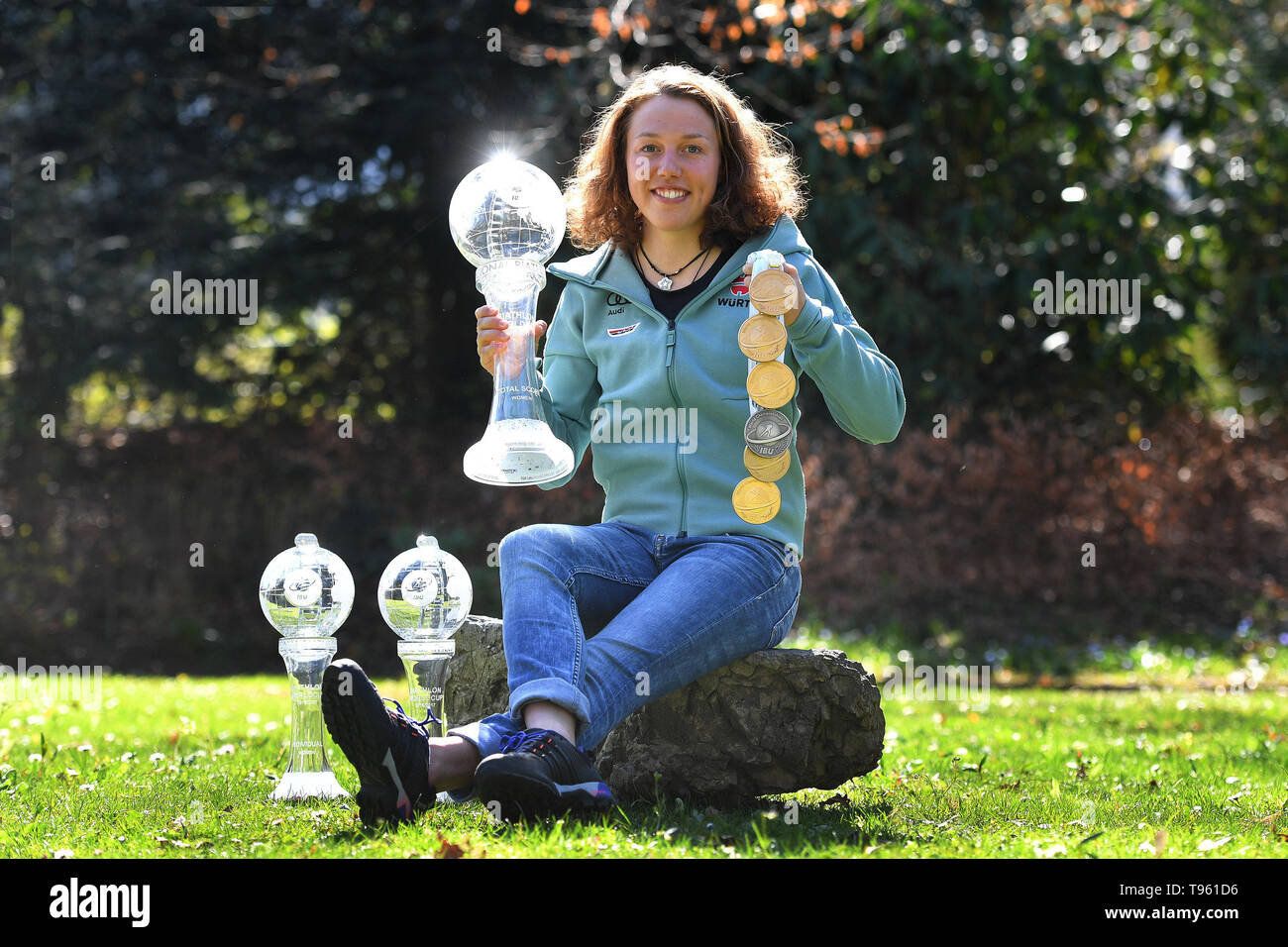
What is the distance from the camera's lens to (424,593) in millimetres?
3396

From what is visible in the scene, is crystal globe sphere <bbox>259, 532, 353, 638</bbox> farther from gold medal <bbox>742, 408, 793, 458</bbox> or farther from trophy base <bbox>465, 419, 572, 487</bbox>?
gold medal <bbox>742, 408, 793, 458</bbox>

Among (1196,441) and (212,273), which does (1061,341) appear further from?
(212,273)

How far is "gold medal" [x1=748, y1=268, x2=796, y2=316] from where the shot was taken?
3.01 metres

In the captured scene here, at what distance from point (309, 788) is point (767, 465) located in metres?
1.49

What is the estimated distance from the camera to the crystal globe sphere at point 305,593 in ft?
11.2

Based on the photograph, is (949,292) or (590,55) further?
(949,292)

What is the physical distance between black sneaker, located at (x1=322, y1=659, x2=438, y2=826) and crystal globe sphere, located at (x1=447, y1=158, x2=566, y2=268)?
4.04 feet

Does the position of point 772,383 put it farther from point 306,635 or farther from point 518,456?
point 306,635

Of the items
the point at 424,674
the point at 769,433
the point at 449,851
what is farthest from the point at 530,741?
the point at 769,433

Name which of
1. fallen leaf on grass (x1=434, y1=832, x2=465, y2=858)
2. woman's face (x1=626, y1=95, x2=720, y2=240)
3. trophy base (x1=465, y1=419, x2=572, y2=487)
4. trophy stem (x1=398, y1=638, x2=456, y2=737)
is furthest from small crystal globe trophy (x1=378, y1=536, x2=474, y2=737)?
woman's face (x1=626, y1=95, x2=720, y2=240)

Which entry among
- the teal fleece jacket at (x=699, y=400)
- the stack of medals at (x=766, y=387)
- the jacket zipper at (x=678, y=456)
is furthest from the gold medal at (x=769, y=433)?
the jacket zipper at (x=678, y=456)
